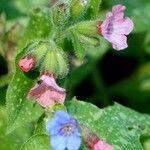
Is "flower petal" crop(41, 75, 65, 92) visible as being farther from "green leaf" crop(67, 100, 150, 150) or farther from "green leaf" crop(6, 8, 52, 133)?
"green leaf" crop(67, 100, 150, 150)

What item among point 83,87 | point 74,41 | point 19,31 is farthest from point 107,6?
point 74,41

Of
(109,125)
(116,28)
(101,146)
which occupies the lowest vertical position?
(109,125)

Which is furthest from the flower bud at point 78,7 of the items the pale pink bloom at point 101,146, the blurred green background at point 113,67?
the blurred green background at point 113,67

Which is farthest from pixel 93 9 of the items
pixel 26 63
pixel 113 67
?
pixel 113 67

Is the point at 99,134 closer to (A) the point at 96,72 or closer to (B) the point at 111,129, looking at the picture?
(B) the point at 111,129

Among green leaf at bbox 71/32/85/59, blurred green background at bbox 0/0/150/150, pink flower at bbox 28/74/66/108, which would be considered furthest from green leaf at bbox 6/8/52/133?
blurred green background at bbox 0/0/150/150

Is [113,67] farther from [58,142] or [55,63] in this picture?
[58,142]
